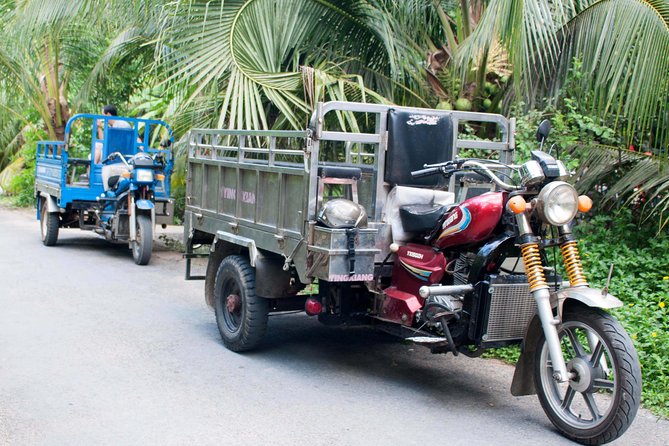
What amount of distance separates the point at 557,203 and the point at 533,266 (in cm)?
41

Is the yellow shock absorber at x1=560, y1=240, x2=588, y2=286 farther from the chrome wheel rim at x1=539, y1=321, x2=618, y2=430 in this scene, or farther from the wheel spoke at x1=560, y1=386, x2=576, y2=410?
the wheel spoke at x1=560, y1=386, x2=576, y2=410

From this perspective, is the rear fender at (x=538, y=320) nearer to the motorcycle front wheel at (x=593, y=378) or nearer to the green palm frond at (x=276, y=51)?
the motorcycle front wheel at (x=593, y=378)

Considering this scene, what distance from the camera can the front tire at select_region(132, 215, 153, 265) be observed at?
11102 millimetres

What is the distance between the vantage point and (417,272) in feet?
18.8

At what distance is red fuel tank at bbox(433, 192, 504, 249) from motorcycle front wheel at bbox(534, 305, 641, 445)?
77 centimetres

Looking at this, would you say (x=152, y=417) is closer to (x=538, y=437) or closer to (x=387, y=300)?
(x=387, y=300)

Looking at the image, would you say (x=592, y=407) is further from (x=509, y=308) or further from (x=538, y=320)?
(x=509, y=308)

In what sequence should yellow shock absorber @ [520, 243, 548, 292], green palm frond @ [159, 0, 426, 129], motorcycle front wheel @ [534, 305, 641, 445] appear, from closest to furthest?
motorcycle front wheel @ [534, 305, 641, 445]
yellow shock absorber @ [520, 243, 548, 292]
green palm frond @ [159, 0, 426, 129]

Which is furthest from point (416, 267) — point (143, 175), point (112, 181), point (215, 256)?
point (112, 181)

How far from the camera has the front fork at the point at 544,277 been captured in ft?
15.6

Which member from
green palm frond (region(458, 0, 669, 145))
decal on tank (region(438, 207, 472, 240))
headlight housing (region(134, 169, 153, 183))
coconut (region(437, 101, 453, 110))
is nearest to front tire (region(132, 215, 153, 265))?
headlight housing (region(134, 169, 153, 183))

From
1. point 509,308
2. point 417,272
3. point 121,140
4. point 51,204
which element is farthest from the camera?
point 121,140

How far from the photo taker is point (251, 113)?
881 centimetres

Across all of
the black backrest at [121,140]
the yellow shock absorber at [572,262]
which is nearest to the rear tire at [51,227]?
the black backrest at [121,140]
